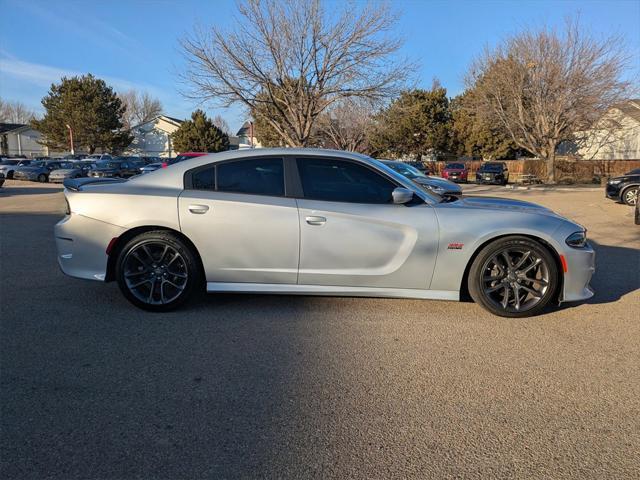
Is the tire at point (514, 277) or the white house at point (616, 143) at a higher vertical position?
the white house at point (616, 143)

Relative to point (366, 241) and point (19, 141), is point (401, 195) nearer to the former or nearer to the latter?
point (366, 241)

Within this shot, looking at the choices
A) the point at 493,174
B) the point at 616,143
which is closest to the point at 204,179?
the point at 493,174

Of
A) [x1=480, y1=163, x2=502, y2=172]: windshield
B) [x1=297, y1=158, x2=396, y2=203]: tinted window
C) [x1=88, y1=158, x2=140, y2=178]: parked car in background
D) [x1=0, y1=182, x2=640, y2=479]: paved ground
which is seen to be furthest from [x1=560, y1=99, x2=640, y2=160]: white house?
[x1=0, y1=182, x2=640, y2=479]: paved ground

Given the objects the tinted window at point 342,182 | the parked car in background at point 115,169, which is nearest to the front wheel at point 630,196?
the tinted window at point 342,182

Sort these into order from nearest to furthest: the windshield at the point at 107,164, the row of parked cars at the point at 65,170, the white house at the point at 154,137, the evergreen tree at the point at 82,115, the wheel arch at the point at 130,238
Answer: the wheel arch at the point at 130,238 → the row of parked cars at the point at 65,170 → the windshield at the point at 107,164 → the evergreen tree at the point at 82,115 → the white house at the point at 154,137

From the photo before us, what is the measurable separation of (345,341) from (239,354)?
34.5 inches

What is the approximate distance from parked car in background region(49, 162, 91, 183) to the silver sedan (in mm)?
29101

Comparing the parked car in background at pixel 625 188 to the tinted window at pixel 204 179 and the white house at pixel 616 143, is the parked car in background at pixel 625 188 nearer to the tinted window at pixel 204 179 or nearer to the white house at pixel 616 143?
the tinted window at pixel 204 179

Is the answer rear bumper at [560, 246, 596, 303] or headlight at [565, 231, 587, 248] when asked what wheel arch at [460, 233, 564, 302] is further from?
headlight at [565, 231, 587, 248]

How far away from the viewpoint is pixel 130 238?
14.9 ft

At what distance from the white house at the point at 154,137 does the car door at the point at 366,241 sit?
7037 centimetres

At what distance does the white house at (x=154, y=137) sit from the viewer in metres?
70.6

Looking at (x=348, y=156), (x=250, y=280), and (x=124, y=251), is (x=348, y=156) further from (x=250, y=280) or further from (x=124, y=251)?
(x=124, y=251)

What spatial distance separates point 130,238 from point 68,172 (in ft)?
99.8
